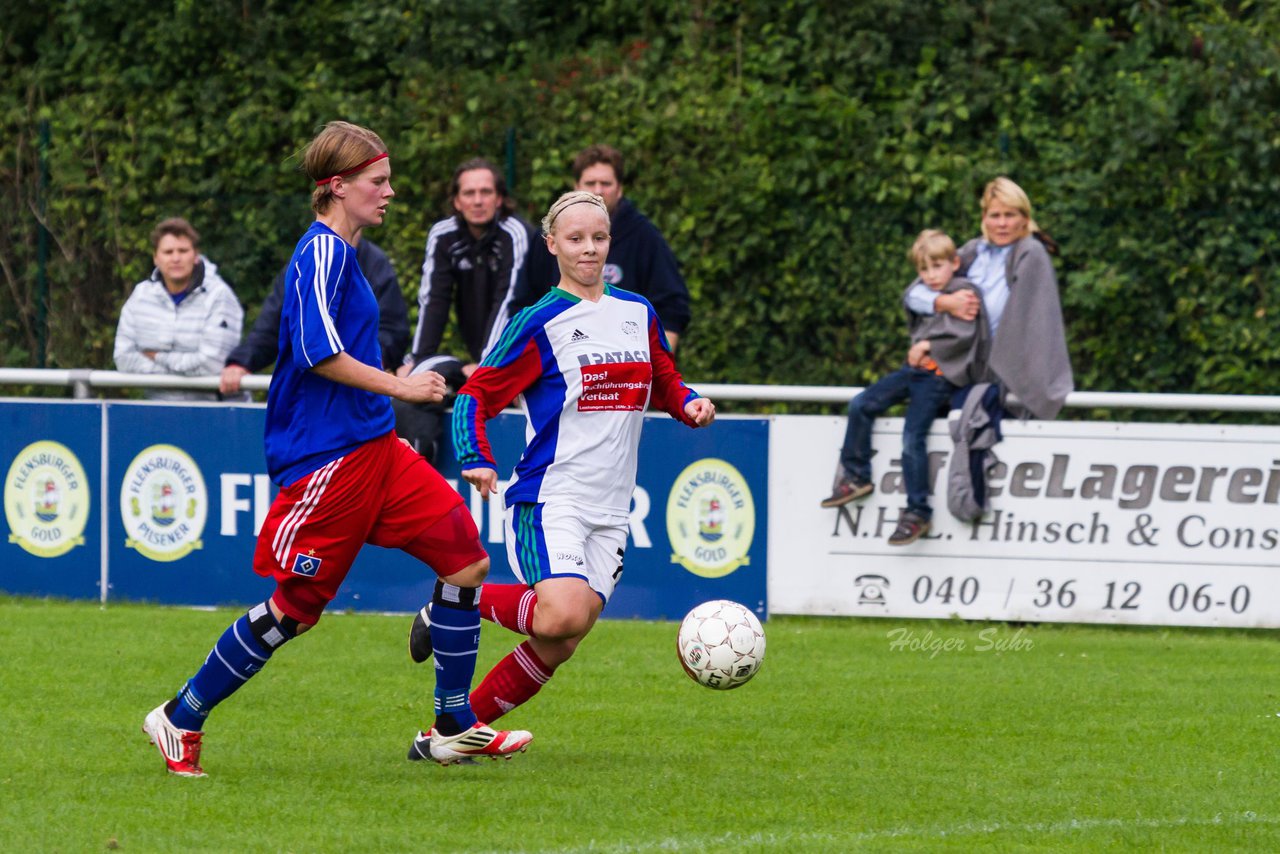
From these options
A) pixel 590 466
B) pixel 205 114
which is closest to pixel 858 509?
pixel 590 466

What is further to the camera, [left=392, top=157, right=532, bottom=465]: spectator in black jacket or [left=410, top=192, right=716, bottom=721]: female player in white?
[left=392, top=157, right=532, bottom=465]: spectator in black jacket

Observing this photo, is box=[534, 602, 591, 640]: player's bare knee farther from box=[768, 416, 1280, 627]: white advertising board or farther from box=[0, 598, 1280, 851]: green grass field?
box=[768, 416, 1280, 627]: white advertising board

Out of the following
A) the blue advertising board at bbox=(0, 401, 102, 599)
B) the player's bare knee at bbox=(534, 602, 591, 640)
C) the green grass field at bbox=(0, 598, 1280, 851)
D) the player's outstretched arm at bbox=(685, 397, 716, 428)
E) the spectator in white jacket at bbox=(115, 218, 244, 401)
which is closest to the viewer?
the green grass field at bbox=(0, 598, 1280, 851)

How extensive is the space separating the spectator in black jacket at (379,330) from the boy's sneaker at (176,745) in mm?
3713

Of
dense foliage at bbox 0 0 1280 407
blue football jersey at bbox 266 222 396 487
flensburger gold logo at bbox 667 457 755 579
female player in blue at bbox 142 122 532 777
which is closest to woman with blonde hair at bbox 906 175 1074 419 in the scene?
flensburger gold logo at bbox 667 457 755 579

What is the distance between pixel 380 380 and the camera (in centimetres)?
549

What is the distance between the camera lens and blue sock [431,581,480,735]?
5.96 meters

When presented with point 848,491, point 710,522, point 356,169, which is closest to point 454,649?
point 356,169

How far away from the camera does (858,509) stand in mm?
9555

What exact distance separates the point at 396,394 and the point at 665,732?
73.9 inches

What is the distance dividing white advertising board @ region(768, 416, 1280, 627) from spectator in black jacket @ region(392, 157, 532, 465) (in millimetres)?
1664

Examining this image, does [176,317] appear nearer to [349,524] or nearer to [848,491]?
[848,491]

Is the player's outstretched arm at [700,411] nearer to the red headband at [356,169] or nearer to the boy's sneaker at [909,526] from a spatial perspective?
the red headband at [356,169]

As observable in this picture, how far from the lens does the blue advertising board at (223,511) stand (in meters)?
9.64
